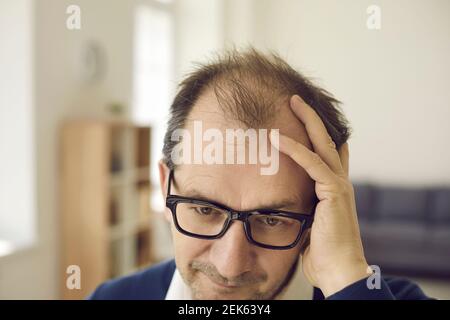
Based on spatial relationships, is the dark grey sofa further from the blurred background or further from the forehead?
the forehead

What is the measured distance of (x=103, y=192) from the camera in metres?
1.89

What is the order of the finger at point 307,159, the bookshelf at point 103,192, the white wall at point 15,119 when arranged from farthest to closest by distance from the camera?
the bookshelf at point 103,192
the white wall at point 15,119
the finger at point 307,159

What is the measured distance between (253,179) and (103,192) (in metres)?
1.53

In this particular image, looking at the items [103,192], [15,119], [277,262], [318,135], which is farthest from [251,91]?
[103,192]

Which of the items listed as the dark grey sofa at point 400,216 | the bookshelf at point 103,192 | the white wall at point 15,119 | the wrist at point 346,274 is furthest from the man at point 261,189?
the bookshelf at point 103,192

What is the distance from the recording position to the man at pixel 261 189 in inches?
17.6

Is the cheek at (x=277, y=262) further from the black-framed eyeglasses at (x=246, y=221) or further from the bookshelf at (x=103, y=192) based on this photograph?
the bookshelf at (x=103, y=192)

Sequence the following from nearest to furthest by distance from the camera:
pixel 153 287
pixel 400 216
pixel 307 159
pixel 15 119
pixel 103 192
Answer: pixel 307 159
pixel 153 287
pixel 400 216
pixel 15 119
pixel 103 192

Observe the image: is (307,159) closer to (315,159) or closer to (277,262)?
(315,159)

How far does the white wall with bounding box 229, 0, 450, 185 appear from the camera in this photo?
521mm

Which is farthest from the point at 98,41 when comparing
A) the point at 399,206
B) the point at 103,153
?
the point at 399,206

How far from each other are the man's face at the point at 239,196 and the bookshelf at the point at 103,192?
4.28 feet

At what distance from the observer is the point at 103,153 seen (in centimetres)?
191
